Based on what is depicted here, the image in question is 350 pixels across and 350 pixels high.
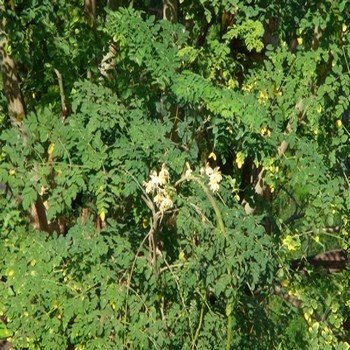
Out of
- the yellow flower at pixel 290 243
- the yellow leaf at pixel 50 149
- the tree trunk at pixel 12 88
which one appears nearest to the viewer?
the yellow leaf at pixel 50 149

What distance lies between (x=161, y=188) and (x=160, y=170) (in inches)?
11.7

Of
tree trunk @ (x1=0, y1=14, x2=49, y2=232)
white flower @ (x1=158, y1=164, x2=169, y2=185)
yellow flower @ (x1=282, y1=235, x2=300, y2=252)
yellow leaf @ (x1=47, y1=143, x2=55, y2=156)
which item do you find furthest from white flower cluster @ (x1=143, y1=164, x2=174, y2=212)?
yellow flower @ (x1=282, y1=235, x2=300, y2=252)

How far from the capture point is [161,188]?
177 inches

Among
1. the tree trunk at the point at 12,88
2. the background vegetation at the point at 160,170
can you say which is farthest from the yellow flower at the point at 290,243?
the tree trunk at the point at 12,88

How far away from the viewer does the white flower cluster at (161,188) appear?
172 inches

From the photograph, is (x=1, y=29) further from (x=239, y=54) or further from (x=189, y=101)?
(x=239, y=54)

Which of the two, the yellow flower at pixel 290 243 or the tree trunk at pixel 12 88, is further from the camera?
the yellow flower at pixel 290 243

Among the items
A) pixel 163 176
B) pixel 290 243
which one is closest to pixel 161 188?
pixel 163 176

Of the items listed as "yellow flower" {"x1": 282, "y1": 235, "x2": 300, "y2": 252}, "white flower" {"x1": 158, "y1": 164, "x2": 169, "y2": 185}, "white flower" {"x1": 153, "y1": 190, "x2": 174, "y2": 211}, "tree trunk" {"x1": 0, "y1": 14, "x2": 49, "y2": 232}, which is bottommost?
"yellow flower" {"x1": 282, "y1": 235, "x2": 300, "y2": 252}

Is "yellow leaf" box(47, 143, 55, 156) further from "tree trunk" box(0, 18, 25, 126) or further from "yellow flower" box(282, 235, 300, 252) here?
"yellow flower" box(282, 235, 300, 252)

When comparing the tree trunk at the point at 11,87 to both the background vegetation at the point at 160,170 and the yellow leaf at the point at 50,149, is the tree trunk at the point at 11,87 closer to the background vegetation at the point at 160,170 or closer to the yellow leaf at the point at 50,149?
the background vegetation at the point at 160,170

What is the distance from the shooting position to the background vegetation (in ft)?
15.5

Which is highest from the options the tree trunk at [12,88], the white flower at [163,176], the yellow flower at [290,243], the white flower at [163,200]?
the white flower at [163,176]

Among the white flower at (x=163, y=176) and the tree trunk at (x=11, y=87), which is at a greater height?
the white flower at (x=163, y=176)
